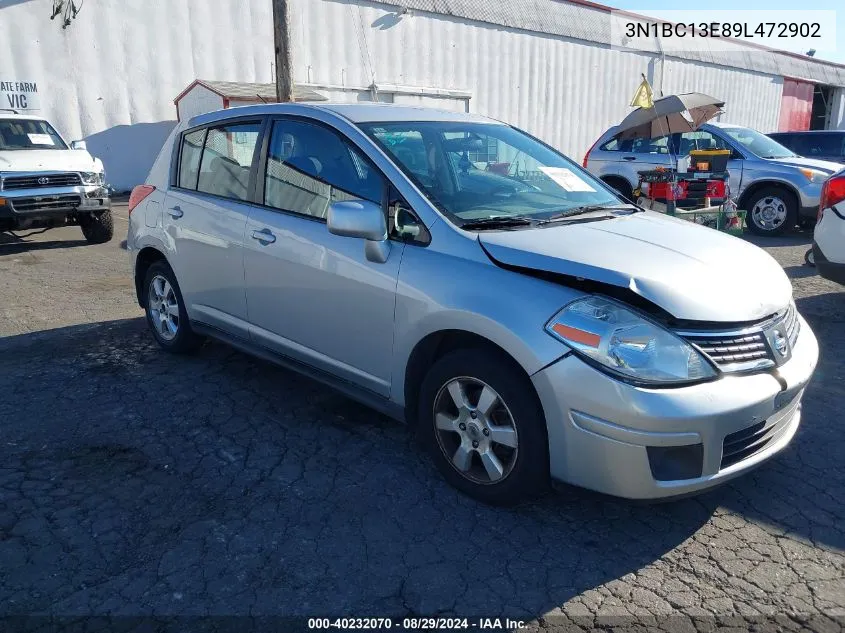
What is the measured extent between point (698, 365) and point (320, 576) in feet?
5.40

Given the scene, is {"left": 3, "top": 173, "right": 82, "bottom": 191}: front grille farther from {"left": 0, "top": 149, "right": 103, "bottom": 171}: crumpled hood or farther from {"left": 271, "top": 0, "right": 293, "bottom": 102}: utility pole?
{"left": 271, "top": 0, "right": 293, "bottom": 102}: utility pole

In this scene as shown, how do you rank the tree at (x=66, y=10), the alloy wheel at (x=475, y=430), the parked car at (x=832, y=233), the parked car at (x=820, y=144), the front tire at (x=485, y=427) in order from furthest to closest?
the tree at (x=66, y=10) < the parked car at (x=820, y=144) < the parked car at (x=832, y=233) < the alloy wheel at (x=475, y=430) < the front tire at (x=485, y=427)

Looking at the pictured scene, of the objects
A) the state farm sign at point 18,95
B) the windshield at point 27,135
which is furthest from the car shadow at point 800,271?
the state farm sign at point 18,95

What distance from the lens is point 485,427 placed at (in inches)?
117

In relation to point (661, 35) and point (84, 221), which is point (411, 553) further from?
point (661, 35)

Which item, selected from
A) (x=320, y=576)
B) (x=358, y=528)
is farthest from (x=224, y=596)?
(x=358, y=528)


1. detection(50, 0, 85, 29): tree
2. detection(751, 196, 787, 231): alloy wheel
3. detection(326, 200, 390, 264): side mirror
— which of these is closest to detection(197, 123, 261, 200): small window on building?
detection(326, 200, 390, 264): side mirror

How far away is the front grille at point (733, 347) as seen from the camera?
2.66 meters

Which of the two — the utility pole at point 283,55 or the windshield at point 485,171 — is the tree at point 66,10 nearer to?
the utility pole at point 283,55

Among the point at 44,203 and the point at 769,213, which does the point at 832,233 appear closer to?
the point at 769,213

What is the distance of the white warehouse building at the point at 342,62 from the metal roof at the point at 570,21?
0.05 meters

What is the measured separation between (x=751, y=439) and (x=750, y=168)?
9075mm

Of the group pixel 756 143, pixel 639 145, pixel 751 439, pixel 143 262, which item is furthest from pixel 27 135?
pixel 756 143

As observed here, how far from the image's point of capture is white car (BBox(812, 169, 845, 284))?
5621mm
